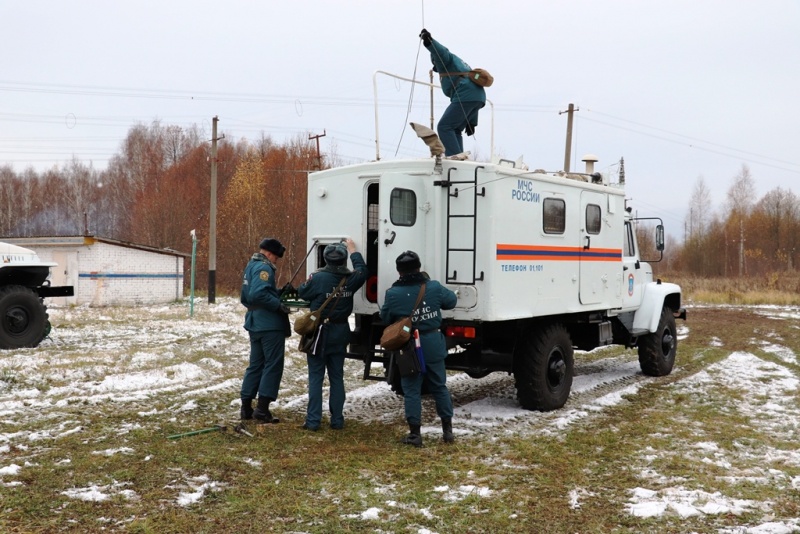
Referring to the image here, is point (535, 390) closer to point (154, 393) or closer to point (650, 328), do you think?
point (650, 328)

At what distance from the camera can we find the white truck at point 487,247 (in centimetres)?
749

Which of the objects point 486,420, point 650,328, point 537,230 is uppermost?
point 537,230

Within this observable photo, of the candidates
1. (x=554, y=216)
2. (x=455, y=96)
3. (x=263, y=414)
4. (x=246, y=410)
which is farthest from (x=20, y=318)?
(x=554, y=216)

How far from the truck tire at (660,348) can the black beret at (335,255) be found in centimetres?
576

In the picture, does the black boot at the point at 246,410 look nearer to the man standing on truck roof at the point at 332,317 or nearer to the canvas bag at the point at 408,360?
the man standing on truck roof at the point at 332,317

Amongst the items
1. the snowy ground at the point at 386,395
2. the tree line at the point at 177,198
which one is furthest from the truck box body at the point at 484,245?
the tree line at the point at 177,198

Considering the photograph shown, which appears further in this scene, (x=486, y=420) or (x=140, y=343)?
(x=140, y=343)

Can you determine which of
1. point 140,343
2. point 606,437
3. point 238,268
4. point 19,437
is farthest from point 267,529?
point 238,268

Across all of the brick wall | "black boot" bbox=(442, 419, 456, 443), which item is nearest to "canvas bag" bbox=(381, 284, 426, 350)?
"black boot" bbox=(442, 419, 456, 443)

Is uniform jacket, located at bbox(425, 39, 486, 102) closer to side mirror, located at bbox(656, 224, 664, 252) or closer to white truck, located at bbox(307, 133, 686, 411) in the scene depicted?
white truck, located at bbox(307, 133, 686, 411)

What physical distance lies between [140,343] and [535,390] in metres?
8.52

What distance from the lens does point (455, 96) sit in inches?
348

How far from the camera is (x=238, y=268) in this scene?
4097cm

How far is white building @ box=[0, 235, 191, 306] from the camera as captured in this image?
984 inches
